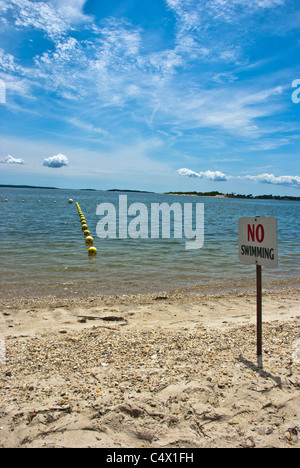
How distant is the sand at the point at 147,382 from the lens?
2945 millimetres

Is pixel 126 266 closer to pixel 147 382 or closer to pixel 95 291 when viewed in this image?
pixel 95 291

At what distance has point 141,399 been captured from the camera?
340 cm

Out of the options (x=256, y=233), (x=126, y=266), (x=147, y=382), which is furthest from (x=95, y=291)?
(x=256, y=233)

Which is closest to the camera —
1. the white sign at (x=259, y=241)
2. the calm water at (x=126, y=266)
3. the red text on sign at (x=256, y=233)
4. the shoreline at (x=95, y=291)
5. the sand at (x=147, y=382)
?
the sand at (x=147, y=382)

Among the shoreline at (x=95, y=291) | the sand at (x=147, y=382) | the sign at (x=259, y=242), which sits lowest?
the shoreline at (x=95, y=291)

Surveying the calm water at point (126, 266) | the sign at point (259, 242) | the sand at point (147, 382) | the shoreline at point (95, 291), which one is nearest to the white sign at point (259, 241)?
the sign at point (259, 242)

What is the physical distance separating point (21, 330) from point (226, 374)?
3630 mm

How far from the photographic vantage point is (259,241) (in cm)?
417

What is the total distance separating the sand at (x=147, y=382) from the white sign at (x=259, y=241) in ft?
4.52

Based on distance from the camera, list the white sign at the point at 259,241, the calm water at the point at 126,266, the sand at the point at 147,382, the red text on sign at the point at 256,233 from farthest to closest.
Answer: the calm water at the point at 126,266, the red text on sign at the point at 256,233, the white sign at the point at 259,241, the sand at the point at 147,382

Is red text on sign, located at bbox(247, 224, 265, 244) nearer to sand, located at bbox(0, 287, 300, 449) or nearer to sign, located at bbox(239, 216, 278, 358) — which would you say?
sign, located at bbox(239, 216, 278, 358)

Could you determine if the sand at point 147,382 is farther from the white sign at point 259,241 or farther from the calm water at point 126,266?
the calm water at point 126,266

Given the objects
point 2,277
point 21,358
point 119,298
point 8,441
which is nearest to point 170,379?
point 8,441
